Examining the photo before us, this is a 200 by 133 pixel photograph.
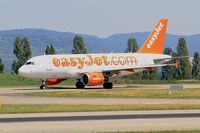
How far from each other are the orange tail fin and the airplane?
2839 millimetres

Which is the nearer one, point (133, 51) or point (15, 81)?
point (15, 81)

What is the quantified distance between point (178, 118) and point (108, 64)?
143ft

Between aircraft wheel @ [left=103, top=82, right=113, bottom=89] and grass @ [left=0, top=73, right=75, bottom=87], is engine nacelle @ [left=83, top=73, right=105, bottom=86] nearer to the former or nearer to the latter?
aircraft wheel @ [left=103, top=82, right=113, bottom=89]

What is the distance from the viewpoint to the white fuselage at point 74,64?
2813 inches

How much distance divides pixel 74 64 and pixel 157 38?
15.6 metres

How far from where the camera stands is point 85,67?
243 feet

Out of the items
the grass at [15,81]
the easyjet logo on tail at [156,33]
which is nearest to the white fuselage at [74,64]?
the easyjet logo on tail at [156,33]

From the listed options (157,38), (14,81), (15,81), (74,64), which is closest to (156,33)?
(157,38)

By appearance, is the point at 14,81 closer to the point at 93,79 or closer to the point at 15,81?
→ the point at 15,81

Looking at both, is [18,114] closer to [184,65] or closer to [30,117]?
[30,117]

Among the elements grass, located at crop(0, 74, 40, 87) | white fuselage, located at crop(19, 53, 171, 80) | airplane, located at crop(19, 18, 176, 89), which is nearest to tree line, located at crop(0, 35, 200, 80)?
grass, located at crop(0, 74, 40, 87)

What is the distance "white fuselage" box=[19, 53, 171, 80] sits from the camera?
71438mm

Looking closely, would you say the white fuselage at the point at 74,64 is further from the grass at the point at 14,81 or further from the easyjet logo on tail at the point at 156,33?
the grass at the point at 14,81

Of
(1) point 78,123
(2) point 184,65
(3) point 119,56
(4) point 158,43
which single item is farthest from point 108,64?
(2) point 184,65
